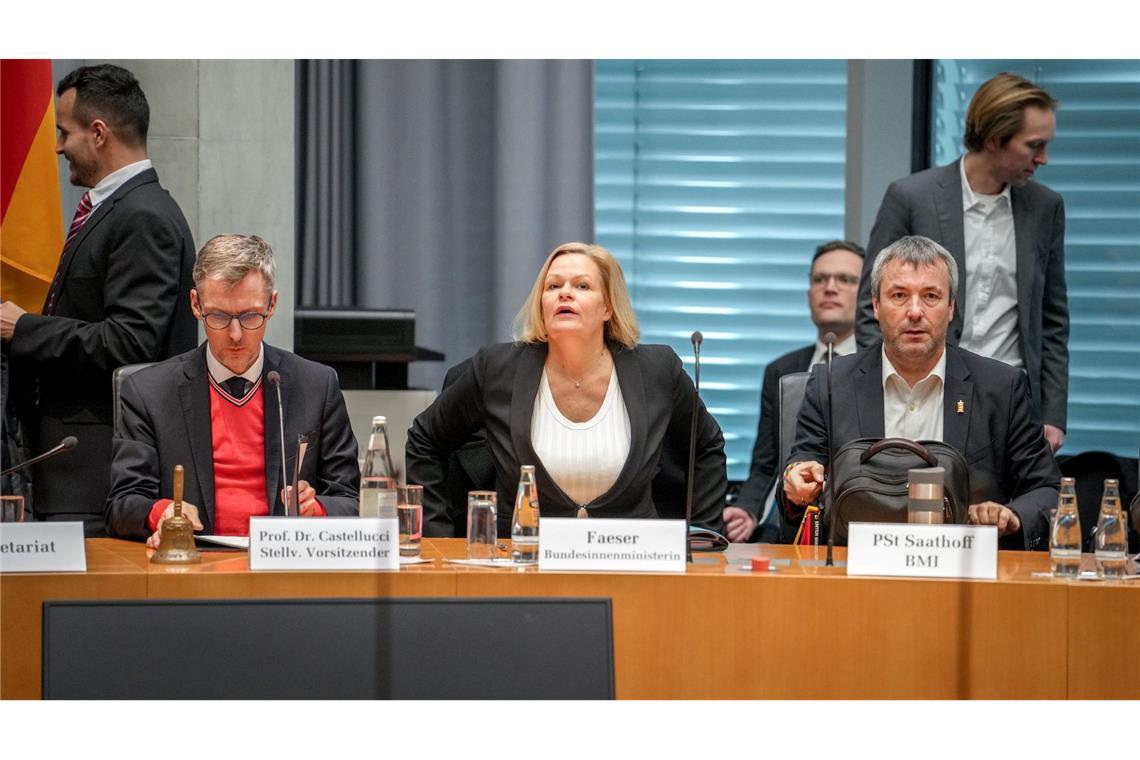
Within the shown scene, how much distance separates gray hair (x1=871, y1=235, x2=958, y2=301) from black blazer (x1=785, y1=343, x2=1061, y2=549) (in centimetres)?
17

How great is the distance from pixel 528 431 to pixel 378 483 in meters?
0.58

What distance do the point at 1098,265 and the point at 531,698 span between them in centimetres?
355

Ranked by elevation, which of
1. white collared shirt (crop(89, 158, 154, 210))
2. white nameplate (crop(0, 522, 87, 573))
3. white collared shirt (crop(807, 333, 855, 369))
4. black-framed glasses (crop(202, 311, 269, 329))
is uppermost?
white collared shirt (crop(89, 158, 154, 210))

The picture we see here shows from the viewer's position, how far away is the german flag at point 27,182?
11.8ft

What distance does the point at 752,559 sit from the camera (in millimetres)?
2375

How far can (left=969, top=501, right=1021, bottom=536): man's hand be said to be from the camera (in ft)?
8.69

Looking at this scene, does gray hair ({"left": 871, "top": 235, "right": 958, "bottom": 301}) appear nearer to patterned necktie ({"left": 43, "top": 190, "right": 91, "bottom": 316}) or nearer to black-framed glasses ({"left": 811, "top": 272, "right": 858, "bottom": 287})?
black-framed glasses ({"left": 811, "top": 272, "right": 858, "bottom": 287})

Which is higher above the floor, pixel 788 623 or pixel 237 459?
pixel 237 459

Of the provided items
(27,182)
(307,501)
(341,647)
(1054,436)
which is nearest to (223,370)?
(307,501)

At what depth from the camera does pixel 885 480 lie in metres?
2.60

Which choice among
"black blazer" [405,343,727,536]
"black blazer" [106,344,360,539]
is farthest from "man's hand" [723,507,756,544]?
"black blazer" [106,344,360,539]

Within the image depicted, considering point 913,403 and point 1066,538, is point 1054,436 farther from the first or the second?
point 1066,538

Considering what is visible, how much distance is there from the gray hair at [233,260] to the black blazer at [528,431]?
1.63 feet

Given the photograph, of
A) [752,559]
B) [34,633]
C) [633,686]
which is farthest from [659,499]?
Answer: [34,633]
